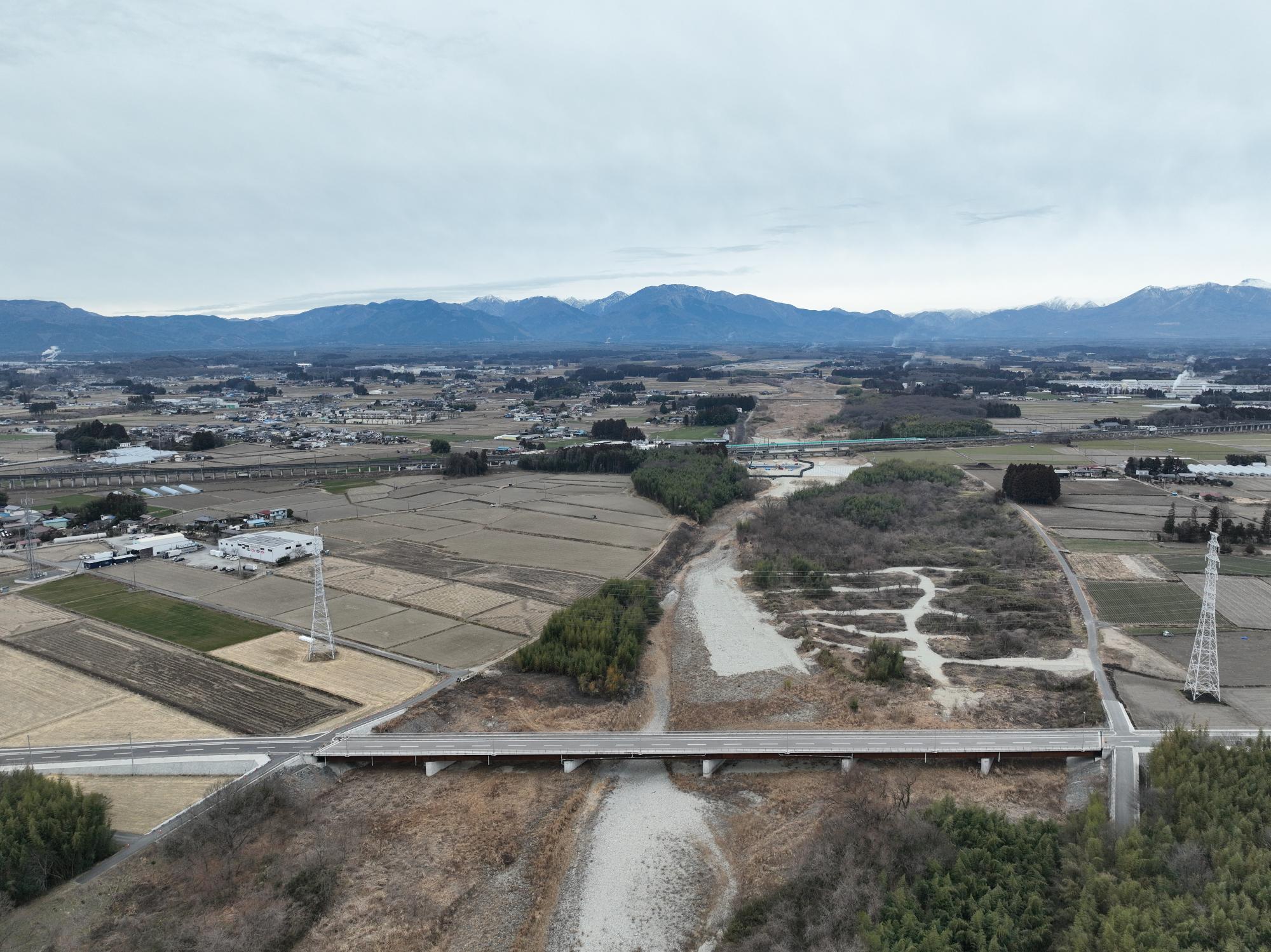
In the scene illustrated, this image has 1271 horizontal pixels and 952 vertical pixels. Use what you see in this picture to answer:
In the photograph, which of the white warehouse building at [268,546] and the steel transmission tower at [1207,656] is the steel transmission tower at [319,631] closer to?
the white warehouse building at [268,546]

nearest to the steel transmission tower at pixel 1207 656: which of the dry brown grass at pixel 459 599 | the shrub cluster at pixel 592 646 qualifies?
the shrub cluster at pixel 592 646

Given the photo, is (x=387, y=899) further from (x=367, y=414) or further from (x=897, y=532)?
(x=367, y=414)

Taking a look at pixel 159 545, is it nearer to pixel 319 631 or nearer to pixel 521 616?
pixel 319 631

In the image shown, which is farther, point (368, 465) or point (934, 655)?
point (368, 465)

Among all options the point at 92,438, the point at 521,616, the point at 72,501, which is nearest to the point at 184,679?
the point at 521,616

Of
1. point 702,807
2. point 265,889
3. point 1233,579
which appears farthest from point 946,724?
point 1233,579

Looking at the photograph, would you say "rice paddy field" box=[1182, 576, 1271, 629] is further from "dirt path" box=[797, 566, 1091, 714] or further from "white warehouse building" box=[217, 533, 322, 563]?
"white warehouse building" box=[217, 533, 322, 563]

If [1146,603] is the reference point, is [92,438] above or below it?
above
